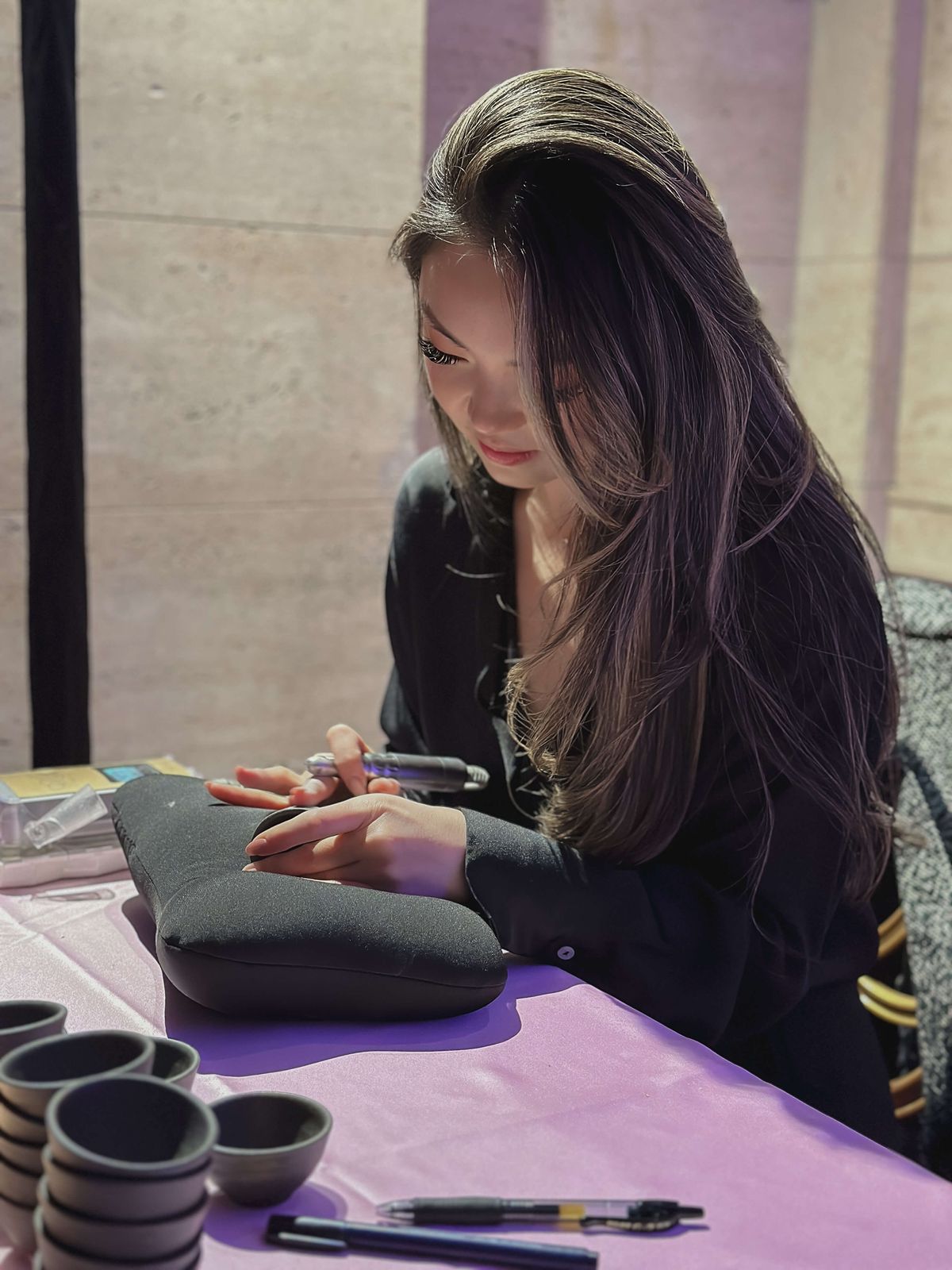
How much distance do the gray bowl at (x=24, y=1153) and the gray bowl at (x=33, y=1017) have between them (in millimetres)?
93

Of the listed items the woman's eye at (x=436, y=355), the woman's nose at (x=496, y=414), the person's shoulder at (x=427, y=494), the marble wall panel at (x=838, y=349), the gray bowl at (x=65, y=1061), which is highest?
the marble wall panel at (x=838, y=349)

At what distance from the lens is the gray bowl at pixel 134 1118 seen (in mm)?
624

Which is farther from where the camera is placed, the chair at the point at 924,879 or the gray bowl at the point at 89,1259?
the chair at the point at 924,879

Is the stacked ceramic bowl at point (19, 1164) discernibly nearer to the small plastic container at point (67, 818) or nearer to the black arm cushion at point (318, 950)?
the black arm cushion at point (318, 950)

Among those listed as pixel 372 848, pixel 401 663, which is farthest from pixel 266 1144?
pixel 401 663

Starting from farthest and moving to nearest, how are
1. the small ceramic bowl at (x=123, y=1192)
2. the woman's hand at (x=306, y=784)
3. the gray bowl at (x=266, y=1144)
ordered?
the woman's hand at (x=306, y=784) < the gray bowl at (x=266, y=1144) < the small ceramic bowl at (x=123, y=1192)

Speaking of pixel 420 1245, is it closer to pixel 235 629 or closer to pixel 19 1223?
pixel 19 1223

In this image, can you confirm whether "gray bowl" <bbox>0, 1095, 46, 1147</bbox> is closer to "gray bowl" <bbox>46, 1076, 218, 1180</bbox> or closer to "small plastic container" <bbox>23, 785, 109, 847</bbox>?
"gray bowl" <bbox>46, 1076, 218, 1180</bbox>

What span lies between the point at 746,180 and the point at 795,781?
3144 millimetres

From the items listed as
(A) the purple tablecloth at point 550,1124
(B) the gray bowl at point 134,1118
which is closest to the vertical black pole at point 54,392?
(A) the purple tablecloth at point 550,1124

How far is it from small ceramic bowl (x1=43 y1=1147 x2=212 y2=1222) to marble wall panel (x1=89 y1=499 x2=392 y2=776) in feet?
8.25

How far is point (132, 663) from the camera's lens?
10.1ft

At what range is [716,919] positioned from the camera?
3.95 ft

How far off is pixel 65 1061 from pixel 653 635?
2.35 feet
